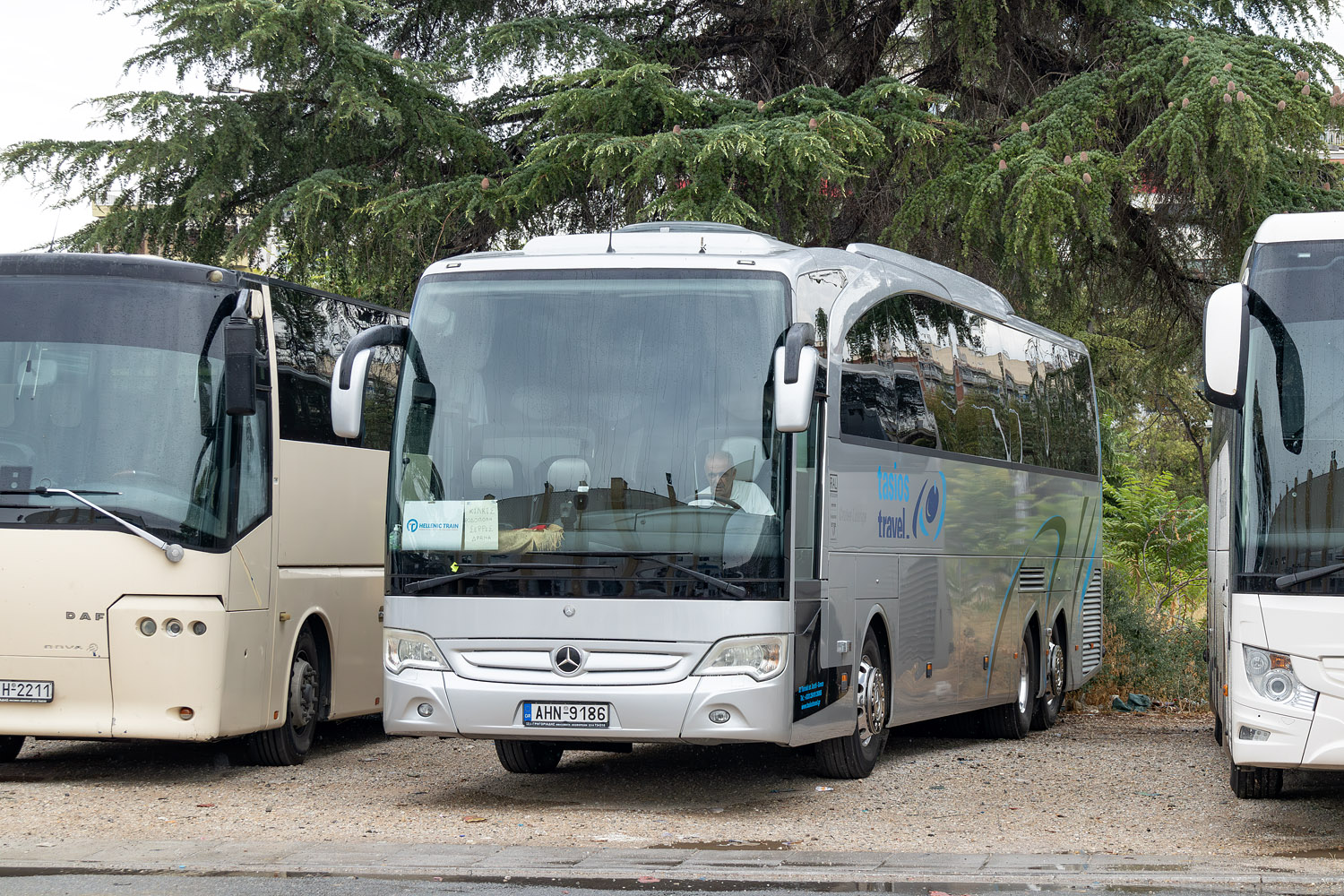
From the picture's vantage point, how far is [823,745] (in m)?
11.4

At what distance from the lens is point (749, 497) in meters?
9.78

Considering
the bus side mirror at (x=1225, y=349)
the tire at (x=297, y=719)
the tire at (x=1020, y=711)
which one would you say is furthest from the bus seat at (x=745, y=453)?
the tire at (x=1020, y=711)

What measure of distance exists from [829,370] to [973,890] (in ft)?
12.8

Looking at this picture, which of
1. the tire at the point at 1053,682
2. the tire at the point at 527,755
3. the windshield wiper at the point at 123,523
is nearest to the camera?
the windshield wiper at the point at 123,523

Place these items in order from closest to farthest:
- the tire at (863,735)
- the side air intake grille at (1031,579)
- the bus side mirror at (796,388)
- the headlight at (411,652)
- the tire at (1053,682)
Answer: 1. the bus side mirror at (796,388)
2. the headlight at (411,652)
3. the tire at (863,735)
4. the side air intake grille at (1031,579)
5. the tire at (1053,682)

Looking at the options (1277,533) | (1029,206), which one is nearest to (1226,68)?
(1029,206)

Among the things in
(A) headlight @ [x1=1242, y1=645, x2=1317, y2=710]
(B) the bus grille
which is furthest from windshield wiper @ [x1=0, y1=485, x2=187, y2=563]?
(B) the bus grille

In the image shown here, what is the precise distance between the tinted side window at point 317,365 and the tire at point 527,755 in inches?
89.6

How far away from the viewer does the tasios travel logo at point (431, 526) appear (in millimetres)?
9984

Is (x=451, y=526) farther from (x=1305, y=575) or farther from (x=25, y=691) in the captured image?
(x=1305, y=575)

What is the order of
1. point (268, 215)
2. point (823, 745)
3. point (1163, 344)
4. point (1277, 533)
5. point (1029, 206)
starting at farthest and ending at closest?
point (1163, 344), point (268, 215), point (1029, 206), point (823, 745), point (1277, 533)

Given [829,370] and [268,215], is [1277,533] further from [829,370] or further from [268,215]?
[268,215]

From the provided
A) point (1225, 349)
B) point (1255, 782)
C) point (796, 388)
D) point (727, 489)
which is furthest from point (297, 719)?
point (1225, 349)

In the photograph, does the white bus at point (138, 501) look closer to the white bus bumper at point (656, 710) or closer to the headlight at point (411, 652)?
the headlight at point (411, 652)
